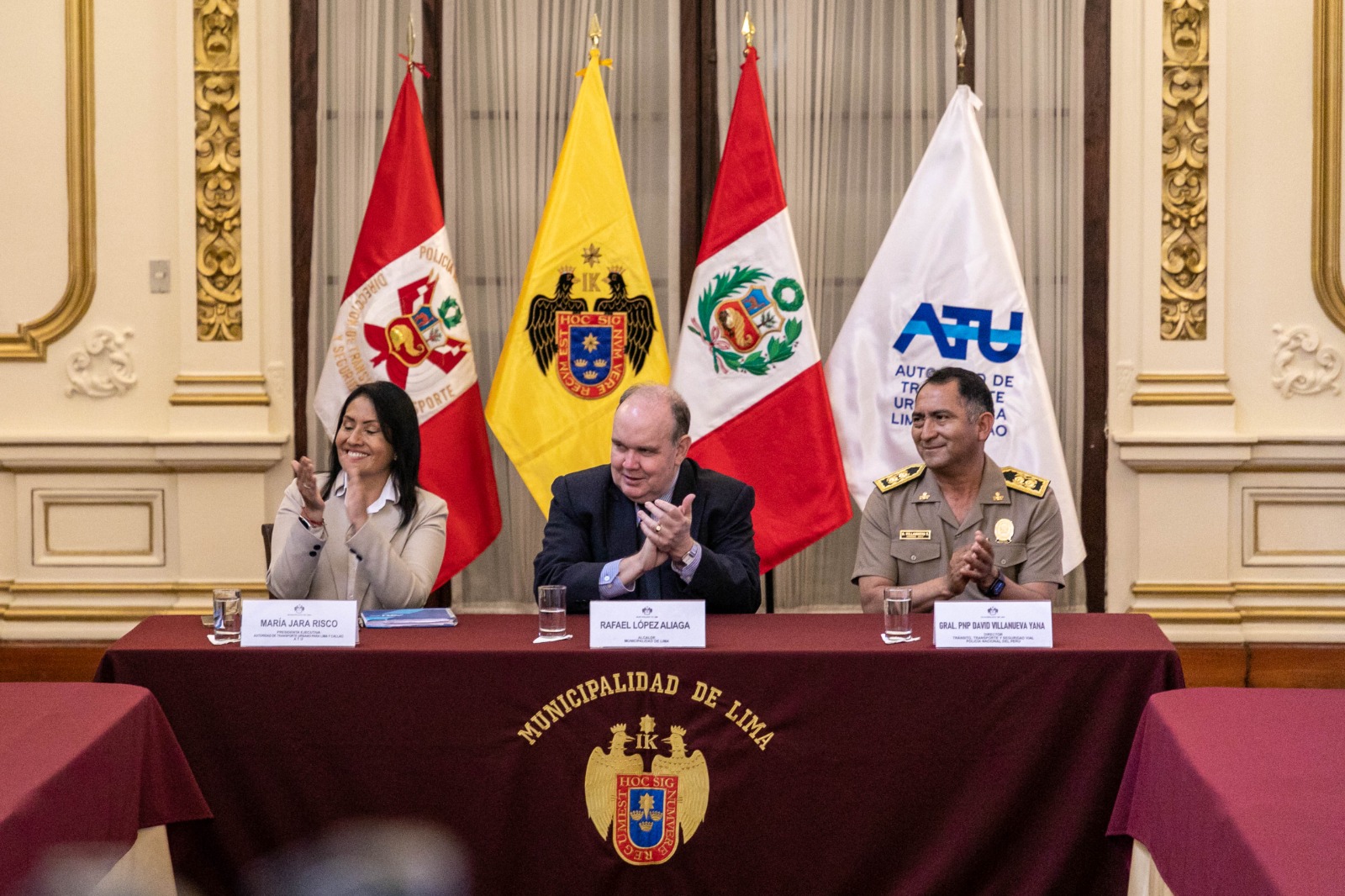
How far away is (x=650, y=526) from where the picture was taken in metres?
2.90

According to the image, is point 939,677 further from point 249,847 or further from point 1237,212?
point 1237,212

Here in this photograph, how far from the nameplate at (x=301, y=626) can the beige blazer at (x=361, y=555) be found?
326 millimetres

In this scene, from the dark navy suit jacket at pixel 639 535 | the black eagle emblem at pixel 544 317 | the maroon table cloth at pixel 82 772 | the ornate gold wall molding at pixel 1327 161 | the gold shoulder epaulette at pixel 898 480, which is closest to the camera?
the maroon table cloth at pixel 82 772

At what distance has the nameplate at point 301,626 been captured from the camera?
2738 mm

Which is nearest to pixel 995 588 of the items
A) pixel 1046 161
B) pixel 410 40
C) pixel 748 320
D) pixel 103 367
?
pixel 748 320

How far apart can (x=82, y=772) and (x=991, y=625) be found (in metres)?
1.65

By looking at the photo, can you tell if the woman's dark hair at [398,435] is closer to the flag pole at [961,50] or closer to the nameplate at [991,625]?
the nameplate at [991,625]

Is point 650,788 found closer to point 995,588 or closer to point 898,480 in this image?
point 995,588

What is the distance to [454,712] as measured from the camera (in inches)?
106

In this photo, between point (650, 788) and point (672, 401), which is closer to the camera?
point (650, 788)

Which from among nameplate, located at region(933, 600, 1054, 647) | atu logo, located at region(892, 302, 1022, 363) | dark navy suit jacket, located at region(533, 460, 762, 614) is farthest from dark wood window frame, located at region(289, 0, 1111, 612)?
nameplate, located at region(933, 600, 1054, 647)

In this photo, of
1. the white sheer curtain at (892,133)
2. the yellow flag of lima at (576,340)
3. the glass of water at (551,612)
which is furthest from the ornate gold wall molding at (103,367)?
the glass of water at (551,612)

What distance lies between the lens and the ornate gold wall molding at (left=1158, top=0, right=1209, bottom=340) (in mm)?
4570

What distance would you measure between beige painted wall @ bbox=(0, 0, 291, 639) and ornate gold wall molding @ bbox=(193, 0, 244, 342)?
0.04 m
